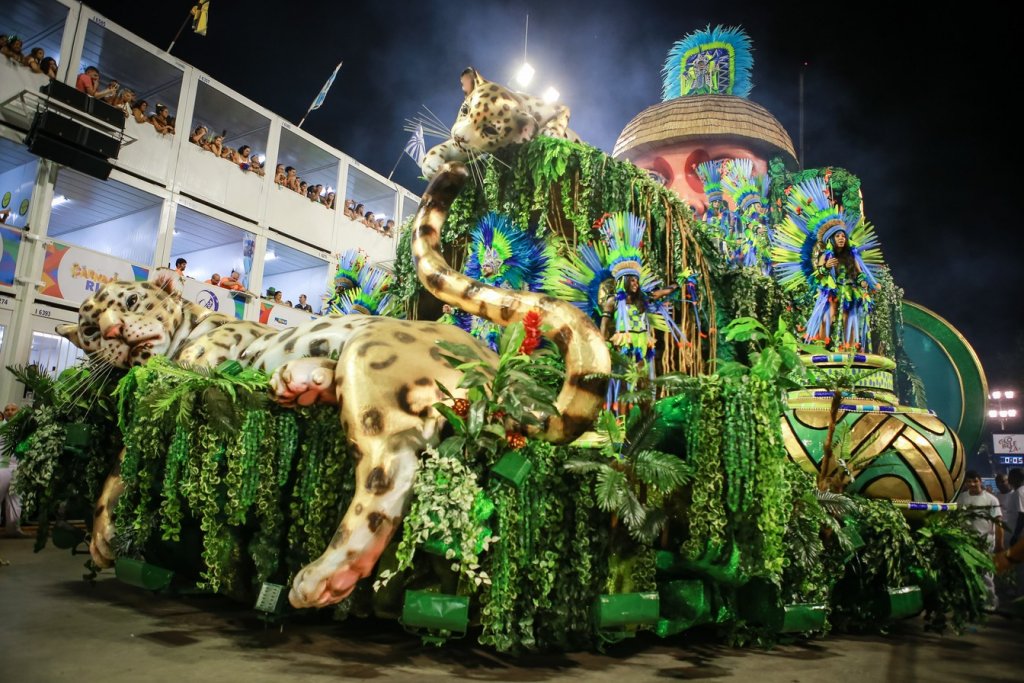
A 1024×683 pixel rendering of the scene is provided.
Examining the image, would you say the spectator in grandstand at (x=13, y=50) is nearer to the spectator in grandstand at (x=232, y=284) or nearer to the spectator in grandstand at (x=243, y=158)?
the spectator in grandstand at (x=243, y=158)

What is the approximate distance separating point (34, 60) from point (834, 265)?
543 inches

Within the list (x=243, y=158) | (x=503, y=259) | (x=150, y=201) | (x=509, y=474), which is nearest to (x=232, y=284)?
(x=150, y=201)

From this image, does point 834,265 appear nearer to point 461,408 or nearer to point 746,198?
point 461,408

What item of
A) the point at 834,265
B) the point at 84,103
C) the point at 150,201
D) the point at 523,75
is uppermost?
the point at 84,103

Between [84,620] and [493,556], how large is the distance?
268 centimetres

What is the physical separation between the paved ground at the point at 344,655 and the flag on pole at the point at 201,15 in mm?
13699

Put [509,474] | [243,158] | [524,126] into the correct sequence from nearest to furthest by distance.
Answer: [509,474]
[524,126]
[243,158]

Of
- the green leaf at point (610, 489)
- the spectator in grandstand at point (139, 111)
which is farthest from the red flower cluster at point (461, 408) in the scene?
the spectator in grandstand at point (139, 111)

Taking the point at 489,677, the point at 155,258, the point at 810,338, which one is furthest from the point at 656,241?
the point at 155,258

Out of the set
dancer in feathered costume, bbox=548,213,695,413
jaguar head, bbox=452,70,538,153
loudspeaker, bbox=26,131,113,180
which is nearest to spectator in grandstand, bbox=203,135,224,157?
loudspeaker, bbox=26,131,113,180

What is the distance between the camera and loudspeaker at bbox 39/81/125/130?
11594 millimetres

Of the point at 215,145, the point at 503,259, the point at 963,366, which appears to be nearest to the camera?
the point at 503,259

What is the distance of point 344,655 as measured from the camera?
3305 mm

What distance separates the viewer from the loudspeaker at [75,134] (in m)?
11.5
